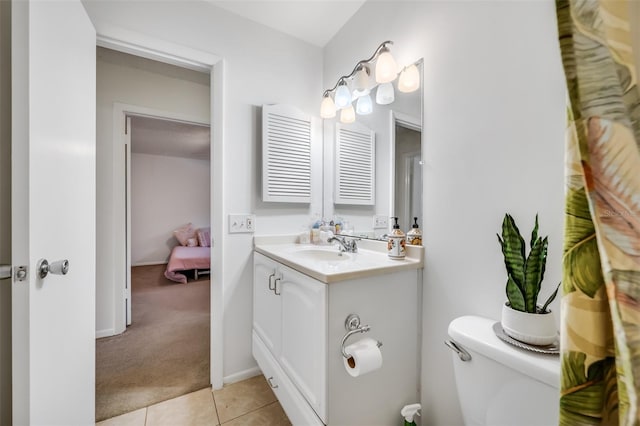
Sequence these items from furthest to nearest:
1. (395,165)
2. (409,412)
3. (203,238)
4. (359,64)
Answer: (203,238)
(359,64)
(395,165)
(409,412)

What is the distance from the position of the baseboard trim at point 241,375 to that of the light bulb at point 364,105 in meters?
1.82

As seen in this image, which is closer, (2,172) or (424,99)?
(2,172)

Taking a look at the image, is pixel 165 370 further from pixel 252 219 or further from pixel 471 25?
pixel 471 25

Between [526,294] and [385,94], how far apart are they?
45.3 inches

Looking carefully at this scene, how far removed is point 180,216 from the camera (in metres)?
5.25

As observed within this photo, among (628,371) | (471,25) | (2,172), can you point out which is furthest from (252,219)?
(628,371)

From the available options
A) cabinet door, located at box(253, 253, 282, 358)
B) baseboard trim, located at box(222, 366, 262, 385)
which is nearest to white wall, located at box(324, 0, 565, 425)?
cabinet door, located at box(253, 253, 282, 358)

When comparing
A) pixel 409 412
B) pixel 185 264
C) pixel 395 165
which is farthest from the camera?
pixel 185 264

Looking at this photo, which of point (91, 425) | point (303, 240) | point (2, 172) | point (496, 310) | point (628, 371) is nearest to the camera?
point (628, 371)

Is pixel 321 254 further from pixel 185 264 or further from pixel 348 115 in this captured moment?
pixel 185 264

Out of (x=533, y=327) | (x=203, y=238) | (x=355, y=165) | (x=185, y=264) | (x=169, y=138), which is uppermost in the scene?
(x=169, y=138)

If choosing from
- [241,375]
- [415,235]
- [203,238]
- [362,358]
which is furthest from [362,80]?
[203,238]

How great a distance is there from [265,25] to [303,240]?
1518 millimetres

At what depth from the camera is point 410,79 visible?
1.17 meters
